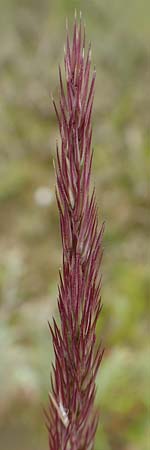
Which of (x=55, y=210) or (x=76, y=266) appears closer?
(x=76, y=266)

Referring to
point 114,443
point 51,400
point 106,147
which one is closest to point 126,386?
point 114,443

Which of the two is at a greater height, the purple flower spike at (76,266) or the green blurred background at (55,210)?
the green blurred background at (55,210)

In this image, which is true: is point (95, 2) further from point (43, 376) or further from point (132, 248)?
point (43, 376)

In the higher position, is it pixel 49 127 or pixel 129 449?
pixel 49 127

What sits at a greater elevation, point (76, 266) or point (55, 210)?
point (55, 210)

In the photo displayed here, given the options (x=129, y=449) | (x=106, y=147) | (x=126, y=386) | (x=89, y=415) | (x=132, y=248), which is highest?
(x=106, y=147)
